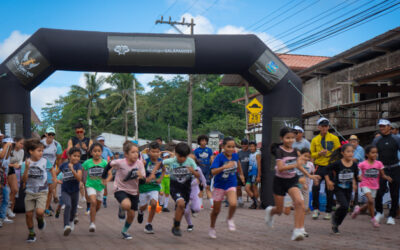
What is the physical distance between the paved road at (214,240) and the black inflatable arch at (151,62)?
292cm

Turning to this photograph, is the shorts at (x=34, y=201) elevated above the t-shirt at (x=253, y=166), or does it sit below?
below

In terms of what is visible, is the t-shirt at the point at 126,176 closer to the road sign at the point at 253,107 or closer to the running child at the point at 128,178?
the running child at the point at 128,178

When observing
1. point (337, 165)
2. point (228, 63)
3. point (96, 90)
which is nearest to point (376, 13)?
point (228, 63)

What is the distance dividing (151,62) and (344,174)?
5830mm

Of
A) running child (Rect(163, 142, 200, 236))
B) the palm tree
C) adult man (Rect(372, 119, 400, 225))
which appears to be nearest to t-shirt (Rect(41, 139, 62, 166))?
running child (Rect(163, 142, 200, 236))

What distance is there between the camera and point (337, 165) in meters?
8.41

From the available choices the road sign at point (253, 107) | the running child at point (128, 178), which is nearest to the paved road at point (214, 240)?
the running child at point (128, 178)

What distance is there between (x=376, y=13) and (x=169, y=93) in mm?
55238

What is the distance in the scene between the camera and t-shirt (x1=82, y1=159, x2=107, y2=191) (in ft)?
28.9

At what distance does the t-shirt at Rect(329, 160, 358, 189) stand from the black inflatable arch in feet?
13.3

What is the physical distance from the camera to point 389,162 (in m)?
10.0

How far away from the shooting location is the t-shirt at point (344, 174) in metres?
8.26

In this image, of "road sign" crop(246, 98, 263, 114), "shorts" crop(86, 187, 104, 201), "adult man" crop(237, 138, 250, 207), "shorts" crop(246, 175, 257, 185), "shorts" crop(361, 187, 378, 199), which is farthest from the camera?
"road sign" crop(246, 98, 263, 114)

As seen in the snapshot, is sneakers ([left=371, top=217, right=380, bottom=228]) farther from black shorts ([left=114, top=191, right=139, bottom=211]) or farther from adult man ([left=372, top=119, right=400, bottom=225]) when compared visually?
black shorts ([left=114, top=191, right=139, bottom=211])
